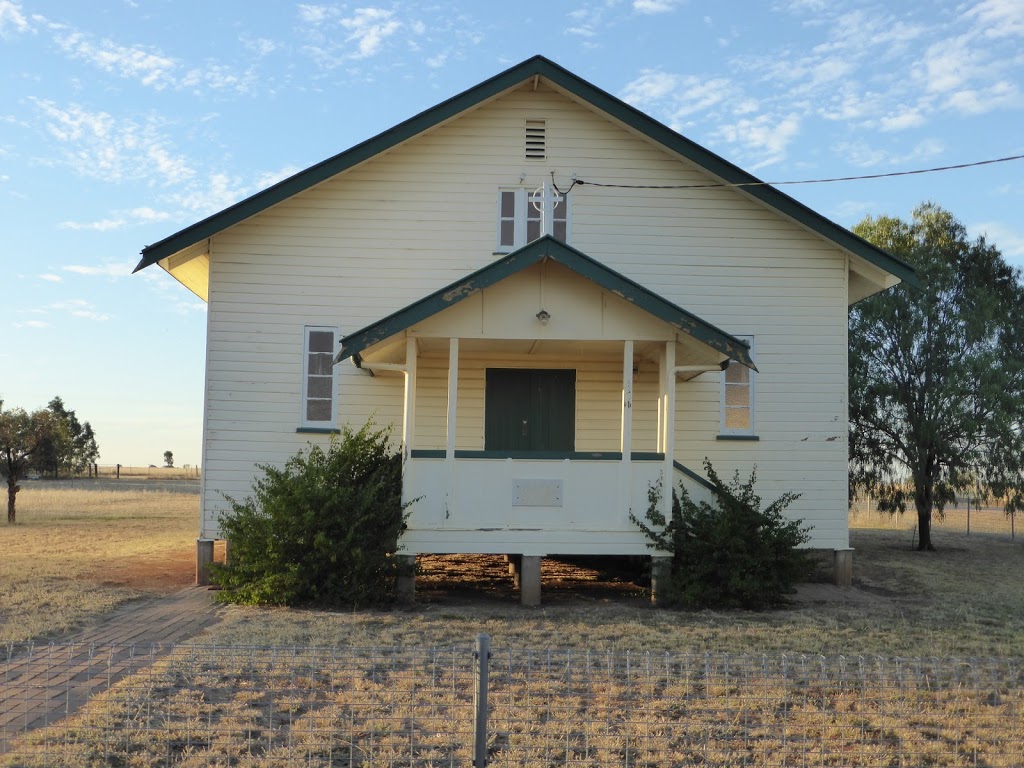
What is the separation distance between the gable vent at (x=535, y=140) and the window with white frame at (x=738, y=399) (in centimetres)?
421

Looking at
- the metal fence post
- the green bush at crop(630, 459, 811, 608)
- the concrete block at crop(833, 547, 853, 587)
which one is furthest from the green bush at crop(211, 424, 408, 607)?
the concrete block at crop(833, 547, 853, 587)

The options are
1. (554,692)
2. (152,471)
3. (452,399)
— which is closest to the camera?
(554,692)

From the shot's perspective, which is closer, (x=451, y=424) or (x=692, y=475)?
(x=451, y=424)

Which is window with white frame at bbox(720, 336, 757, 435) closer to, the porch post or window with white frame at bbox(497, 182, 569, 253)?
window with white frame at bbox(497, 182, 569, 253)

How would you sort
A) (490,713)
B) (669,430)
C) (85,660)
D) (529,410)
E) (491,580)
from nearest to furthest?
(490,713), (85,660), (669,430), (529,410), (491,580)

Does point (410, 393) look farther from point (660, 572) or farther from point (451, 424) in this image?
point (660, 572)

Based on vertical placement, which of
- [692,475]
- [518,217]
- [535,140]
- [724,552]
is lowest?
[724,552]

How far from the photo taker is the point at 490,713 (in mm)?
7191

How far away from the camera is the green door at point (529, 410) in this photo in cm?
1614

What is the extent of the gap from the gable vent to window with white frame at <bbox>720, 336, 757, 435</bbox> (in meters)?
4.21

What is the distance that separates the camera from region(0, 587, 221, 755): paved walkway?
7.37 meters

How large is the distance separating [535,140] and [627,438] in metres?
5.47

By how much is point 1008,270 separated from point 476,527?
18.5 metres

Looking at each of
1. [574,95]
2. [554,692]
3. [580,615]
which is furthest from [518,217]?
[554,692]
